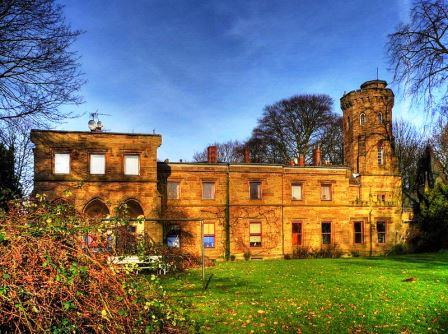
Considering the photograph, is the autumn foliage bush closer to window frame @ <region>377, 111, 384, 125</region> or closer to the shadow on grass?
the shadow on grass

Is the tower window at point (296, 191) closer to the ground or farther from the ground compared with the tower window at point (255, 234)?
farther from the ground

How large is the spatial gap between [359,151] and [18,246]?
3404 cm

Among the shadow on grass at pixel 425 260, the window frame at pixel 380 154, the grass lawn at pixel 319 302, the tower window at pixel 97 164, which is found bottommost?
the shadow on grass at pixel 425 260

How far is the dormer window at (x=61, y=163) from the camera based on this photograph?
80.3 ft

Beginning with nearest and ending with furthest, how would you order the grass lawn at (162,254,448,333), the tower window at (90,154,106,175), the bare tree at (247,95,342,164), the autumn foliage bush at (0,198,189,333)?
the autumn foliage bush at (0,198,189,333)
the grass lawn at (162,254,448,333)
the tower window at (90,154,106,175)
the bare tree at (247,95,342,164)

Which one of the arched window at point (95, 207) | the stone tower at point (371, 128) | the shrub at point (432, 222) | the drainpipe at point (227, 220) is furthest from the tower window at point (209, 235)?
the shrub at point (432, 222)

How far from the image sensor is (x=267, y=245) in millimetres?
29641

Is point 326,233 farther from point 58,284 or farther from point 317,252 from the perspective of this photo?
point 58,284

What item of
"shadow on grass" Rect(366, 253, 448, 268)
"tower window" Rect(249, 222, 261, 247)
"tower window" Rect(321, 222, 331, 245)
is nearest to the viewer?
"shadow on grass" Rect(366, 253, 448, 268)

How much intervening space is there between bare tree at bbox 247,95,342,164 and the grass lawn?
1249 inches

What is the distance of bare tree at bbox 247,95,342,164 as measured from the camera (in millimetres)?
47844

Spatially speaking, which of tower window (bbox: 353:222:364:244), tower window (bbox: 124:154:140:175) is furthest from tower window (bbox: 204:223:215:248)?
tower window (bbox: 353:222:364:244)

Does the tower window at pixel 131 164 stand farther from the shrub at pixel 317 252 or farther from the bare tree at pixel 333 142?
the bare tree at pixel 333 142

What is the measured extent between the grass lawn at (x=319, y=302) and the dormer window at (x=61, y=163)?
1230 cm
